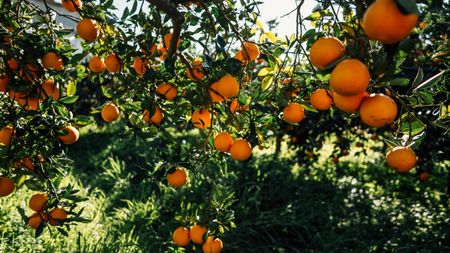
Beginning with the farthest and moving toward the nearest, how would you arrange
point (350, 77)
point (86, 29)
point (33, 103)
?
1. point (33, 103)
2. point (86, 29)
3. point (350, 77)

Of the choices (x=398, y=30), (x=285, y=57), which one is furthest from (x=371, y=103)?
(x=285, y=57)

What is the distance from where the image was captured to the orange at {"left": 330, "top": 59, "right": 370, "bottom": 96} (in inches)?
29.2

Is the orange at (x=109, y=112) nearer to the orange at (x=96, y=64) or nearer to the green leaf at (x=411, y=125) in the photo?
the orange at (x=96, y=64)

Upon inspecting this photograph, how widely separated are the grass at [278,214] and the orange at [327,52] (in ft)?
5.84

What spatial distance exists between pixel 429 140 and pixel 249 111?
2.53 metres

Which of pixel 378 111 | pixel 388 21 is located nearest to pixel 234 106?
pixel 378 111

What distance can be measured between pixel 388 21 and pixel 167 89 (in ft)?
3.22

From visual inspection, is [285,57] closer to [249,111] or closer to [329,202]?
[249,111]

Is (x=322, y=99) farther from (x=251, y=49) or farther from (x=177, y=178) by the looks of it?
(x=177, y=178)

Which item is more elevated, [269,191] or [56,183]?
[269,191]

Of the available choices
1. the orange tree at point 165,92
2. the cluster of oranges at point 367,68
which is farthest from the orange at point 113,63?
the cluster of oranges at point 367,68

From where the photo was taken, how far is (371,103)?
0.84 meters

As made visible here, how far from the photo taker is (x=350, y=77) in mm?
739

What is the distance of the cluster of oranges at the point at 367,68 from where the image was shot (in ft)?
2.13
